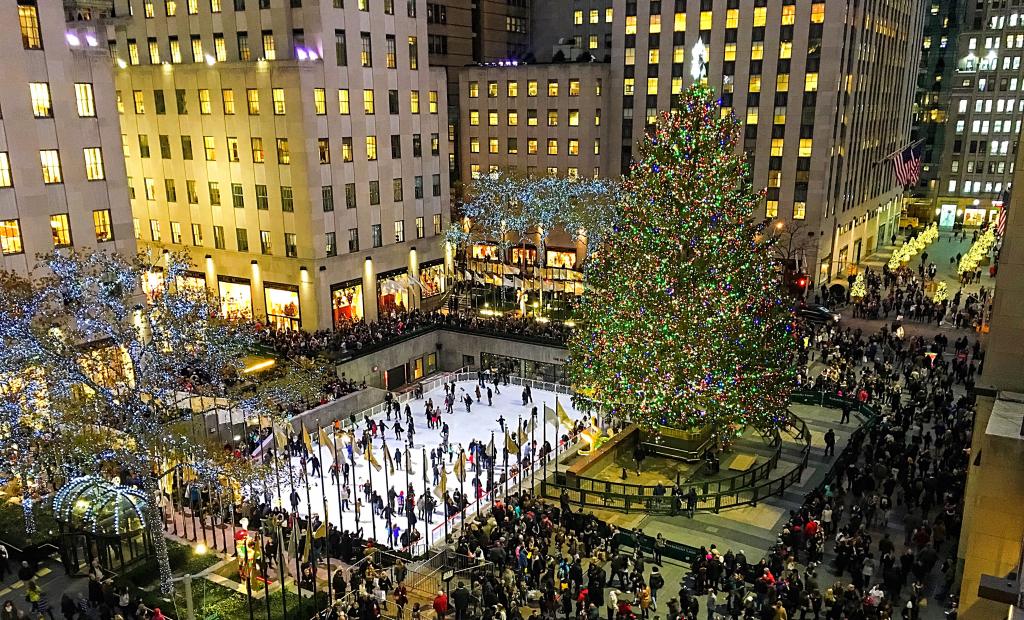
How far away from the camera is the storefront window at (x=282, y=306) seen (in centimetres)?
Result: 4488

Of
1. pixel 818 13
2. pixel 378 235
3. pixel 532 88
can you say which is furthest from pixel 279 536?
pixel 532 88

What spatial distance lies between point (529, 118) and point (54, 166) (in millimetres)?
41807

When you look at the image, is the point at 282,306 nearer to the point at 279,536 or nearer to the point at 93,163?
the point at 93,163

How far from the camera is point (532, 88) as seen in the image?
6450cm

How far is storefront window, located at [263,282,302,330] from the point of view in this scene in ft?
147

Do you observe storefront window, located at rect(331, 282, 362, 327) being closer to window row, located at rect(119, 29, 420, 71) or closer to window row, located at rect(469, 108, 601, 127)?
window row, located at rect(119, 29, 420, 71)

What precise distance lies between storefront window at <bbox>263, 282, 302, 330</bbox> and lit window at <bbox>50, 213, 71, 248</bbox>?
14390mm

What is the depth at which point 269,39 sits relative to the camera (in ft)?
142

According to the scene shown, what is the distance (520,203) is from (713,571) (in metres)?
41.8

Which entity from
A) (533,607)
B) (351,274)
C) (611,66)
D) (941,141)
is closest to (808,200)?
(611,66)

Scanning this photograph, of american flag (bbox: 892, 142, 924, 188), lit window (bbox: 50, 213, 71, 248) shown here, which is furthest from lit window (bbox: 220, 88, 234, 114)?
american flag (bbox: 892, 142, 924, 188)

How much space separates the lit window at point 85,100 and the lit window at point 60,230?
468 centimetres

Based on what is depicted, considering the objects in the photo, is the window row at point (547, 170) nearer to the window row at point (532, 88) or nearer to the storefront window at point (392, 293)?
the window row at point (532, 88)

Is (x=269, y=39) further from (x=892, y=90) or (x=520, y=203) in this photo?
(x=892, y=90)
